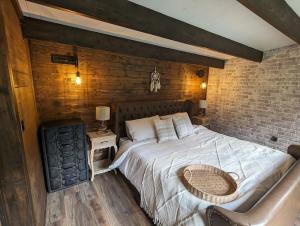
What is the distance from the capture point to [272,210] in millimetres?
1110

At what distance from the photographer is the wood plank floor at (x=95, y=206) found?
1843mm

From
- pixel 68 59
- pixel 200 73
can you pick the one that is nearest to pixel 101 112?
pixel 68 59

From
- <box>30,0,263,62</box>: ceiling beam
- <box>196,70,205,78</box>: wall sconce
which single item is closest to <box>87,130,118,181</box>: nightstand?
<box>30,0,263,62</box>: ceiling beam

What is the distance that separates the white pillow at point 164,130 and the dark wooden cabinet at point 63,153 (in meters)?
1.25

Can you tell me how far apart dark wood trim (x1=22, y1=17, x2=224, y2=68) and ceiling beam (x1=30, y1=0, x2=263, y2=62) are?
0.76 metres

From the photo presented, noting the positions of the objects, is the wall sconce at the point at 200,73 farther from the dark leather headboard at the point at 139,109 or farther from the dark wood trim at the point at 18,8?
the dark wood trim at the point at 18,8

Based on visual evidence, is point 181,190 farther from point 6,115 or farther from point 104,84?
point 104,84

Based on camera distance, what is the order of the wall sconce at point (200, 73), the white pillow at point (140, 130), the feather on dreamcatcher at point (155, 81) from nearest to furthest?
the white pillow at point (140, 130) < the feather on dreamcatcher at point (155, 81) < the wall sconce at point (200, 73)

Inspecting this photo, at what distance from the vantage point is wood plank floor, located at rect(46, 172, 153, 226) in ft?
6.05

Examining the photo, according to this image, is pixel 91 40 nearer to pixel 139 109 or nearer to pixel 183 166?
pixel 139 109

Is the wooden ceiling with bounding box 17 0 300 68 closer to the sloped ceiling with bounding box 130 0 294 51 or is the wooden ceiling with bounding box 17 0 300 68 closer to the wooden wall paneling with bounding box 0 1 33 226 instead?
the sloped ceiling with bounding box 130 0 294 51

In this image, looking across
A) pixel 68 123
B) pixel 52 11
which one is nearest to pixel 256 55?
pixel 52 11

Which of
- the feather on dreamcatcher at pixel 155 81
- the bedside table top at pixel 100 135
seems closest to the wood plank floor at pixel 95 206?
the bedside table top at pixel 100 135

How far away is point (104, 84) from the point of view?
9.34 ft
